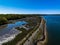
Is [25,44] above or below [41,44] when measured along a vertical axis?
above

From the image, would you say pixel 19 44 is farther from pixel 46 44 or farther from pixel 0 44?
pixel 46 44

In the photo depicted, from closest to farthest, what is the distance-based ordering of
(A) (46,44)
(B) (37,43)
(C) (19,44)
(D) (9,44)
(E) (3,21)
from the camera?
1. (C) (19,44)
2. (D) (9,44)
3. (B) (37,43)
4. (A) (46,44)
5. (E) (3,21)

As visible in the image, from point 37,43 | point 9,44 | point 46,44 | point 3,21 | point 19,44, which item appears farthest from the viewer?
point 3,21

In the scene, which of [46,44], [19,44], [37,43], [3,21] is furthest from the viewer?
[3,21]

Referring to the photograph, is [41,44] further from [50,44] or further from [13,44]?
[13,44]

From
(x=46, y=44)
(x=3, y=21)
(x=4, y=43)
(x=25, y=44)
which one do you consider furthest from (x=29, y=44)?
(x=3, y=21)

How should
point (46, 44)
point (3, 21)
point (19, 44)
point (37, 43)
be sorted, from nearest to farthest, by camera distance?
point (19, 44), point (37, 43), point (46, 44), point (3, 21)

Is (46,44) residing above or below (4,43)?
below

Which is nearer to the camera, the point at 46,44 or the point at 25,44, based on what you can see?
the point at 25,44

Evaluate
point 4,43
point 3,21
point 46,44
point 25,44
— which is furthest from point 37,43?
point 3,21
